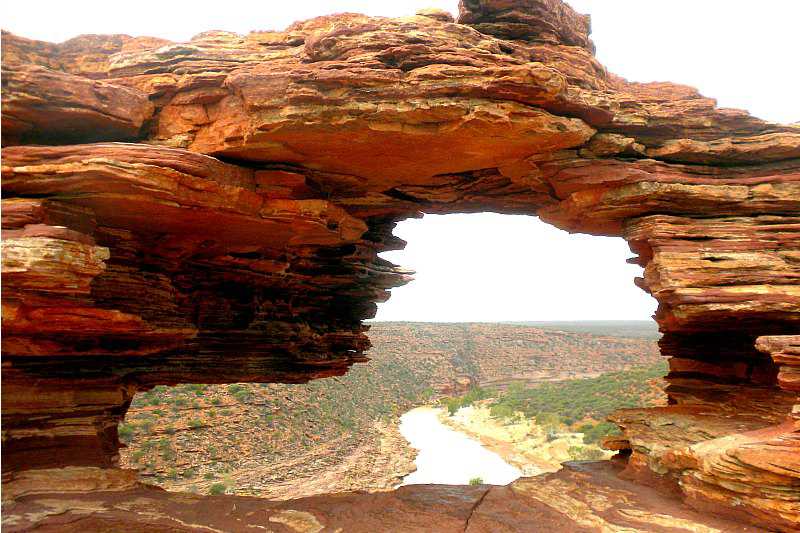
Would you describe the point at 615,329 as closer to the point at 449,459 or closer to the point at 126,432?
the point at 449,459

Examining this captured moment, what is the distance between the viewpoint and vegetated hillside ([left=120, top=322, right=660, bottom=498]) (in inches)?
1014

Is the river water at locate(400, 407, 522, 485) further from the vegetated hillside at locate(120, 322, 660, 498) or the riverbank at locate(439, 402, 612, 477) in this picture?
the vegetated hillside at locate(120, 322, 660, 498)

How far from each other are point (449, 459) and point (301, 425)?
9.97 metres

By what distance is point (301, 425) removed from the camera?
116 ft

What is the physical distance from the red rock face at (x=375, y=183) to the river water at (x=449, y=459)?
13.6 metres

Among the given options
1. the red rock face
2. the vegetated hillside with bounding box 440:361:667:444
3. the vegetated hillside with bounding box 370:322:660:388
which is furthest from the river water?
the vegetated hillside with bounding box 370:322:660:388

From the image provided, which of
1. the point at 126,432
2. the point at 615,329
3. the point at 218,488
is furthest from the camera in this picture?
the point at 615,329

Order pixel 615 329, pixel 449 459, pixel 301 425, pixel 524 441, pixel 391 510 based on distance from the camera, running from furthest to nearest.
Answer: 1. pixel 615 329
2. pixel 301 425
3. pixel 524 441
4. pixel 449 459
5. pixel 391 510

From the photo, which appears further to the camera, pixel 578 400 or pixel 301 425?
pixel 578 400

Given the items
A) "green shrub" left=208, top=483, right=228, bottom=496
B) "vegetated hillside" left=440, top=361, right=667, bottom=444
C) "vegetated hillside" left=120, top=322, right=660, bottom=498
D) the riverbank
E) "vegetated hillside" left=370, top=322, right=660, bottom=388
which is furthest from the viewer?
"vegetated hillside" left=370, top=322, right=660, bottom=388

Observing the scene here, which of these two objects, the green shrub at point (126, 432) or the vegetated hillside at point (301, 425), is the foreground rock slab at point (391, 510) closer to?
the vegetated hillside at point (301, 425)

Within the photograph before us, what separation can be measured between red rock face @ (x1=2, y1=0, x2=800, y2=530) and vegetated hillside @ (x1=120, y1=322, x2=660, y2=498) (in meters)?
11.4

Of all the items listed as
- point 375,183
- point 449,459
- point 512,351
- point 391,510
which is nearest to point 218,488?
point 391,510

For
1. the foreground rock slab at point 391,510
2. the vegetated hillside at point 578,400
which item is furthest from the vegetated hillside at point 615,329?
the foreground rock slab at point 391,510
